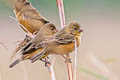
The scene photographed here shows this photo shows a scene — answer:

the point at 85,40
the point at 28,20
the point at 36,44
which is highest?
the point at 85,40

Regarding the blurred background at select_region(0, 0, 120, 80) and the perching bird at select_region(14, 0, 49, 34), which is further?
the blurred background at select_region(0, 0, 120, 80)

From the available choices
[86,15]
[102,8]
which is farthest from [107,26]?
[102,8]

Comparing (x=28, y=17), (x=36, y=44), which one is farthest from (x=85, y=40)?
(x=36, y=44)

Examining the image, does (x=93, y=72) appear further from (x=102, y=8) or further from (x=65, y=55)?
(x=102, y=8)

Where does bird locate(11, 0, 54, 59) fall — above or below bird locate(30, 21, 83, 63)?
above

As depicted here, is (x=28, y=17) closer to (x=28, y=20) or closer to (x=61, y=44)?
(x=28, y=20)
